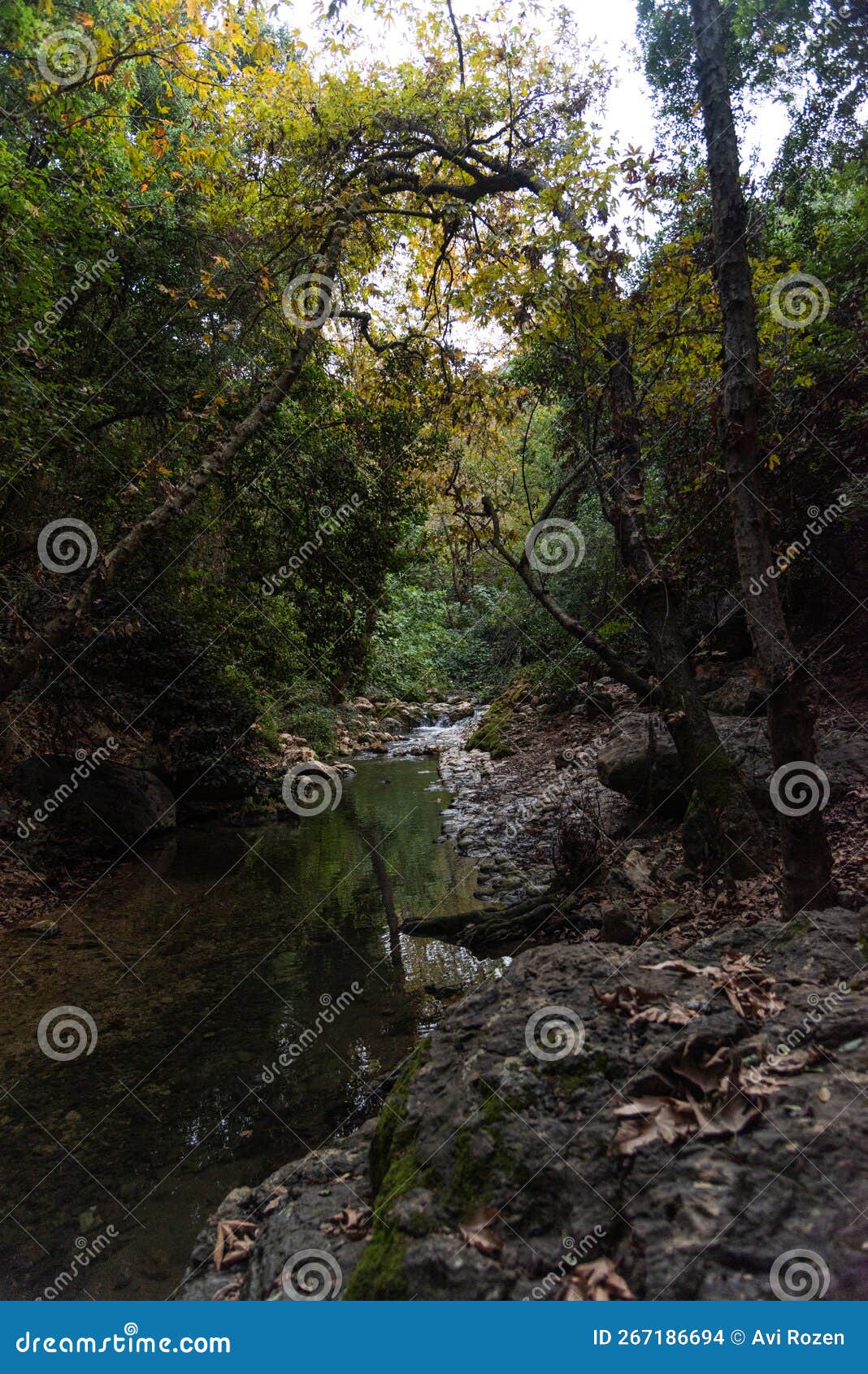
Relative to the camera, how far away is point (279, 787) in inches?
477

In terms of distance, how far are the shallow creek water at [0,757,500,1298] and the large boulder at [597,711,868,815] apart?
211 centimetres

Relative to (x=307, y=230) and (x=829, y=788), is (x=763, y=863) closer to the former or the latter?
(x=829, y=788)

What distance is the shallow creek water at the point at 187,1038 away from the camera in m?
3.29

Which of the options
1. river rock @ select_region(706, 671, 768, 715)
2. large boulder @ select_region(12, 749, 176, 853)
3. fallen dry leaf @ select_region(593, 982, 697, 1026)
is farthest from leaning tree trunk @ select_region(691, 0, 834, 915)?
large boulder @ select_region(12, 749, 176, 853)

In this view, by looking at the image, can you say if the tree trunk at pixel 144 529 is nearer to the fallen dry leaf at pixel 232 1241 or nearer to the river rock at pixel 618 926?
the fallen dry leaf at pixel 232 1241

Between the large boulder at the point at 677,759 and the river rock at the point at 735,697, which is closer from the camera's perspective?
the large boulder at the point at 677,759

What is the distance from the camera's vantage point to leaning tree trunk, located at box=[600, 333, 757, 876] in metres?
5.35

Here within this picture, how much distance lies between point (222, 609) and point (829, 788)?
715 centimetres

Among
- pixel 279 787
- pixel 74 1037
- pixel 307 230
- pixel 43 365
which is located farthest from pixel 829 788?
pixel 279 787

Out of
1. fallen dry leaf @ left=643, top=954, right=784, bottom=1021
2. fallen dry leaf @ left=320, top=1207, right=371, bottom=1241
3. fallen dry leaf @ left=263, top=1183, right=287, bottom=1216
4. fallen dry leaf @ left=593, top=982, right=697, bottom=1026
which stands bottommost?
fallen dry leaf @ left=263, top=1183, right=287, bottom=1216

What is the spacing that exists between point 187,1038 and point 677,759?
507 cm

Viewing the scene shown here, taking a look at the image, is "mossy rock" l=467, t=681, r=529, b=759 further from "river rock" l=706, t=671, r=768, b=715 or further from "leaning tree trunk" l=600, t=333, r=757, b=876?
"leaning tree trunk" l=600, t=333, r=757, b=876

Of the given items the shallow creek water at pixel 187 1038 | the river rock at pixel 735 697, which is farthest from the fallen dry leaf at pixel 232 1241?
the river rock at pixel 735 697

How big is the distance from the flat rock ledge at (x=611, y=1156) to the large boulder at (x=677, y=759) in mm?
3206
